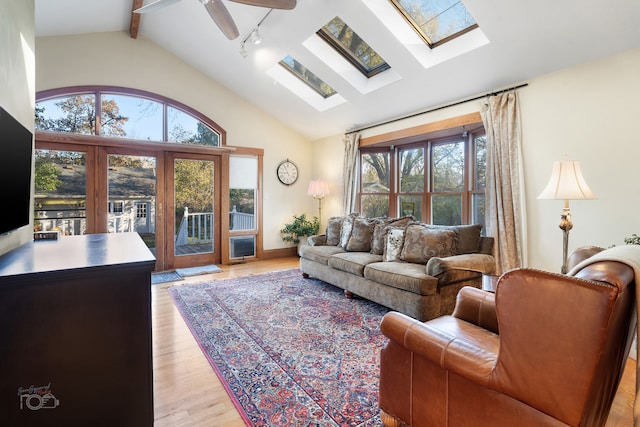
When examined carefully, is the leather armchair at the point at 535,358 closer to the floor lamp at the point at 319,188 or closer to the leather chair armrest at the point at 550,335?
the leather chair armrest at the point at 550,335

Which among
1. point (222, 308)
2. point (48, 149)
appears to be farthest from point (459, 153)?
point (48, 149)

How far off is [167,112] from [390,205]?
3941mm

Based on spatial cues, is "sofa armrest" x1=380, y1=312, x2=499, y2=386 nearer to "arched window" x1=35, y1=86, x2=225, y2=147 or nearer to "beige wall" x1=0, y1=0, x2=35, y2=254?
"beige wall" x1=0, y1=0, x2=35, y2=254

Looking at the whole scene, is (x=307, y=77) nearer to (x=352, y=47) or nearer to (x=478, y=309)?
(x=352, y=47)

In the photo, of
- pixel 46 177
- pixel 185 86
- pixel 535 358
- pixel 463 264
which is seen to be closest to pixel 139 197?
pixel 46 177

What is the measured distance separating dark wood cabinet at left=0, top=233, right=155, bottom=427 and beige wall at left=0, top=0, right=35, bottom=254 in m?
0.71

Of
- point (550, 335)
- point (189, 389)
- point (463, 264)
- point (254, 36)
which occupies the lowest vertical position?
point (189, 389)

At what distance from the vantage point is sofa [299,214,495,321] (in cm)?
296

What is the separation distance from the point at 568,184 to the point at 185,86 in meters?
5.38

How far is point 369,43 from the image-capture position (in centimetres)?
357

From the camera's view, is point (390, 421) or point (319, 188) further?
point (319, 188)

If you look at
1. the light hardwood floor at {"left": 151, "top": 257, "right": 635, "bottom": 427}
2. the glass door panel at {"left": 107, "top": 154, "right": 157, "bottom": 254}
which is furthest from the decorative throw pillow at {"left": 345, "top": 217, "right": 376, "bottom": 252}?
the glass door panel at {"left": 107, "top": 154, "right": 157, "bottom": 254}

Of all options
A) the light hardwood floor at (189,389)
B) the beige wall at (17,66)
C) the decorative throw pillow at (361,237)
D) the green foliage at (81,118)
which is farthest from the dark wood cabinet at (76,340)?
the green foliage at (81,118)

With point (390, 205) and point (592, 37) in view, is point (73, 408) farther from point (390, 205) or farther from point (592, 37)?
point (390, 205)
